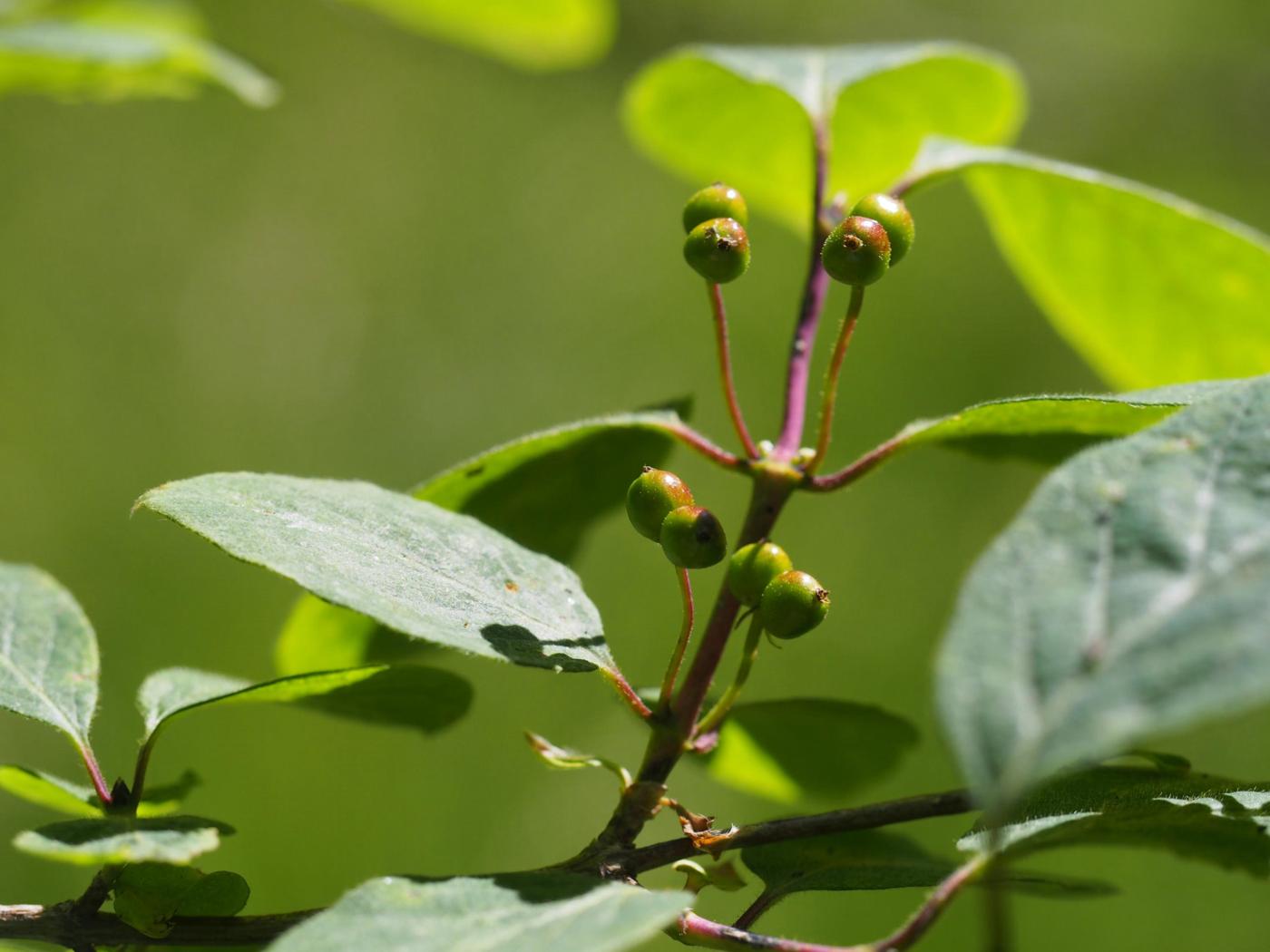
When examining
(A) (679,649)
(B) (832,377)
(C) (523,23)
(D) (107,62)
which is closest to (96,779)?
(A) (679,649)

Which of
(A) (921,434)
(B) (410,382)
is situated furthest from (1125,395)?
(B) (410,382)

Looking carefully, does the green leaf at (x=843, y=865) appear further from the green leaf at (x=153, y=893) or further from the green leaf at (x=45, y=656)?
the green leaf at (x=45, y=656)

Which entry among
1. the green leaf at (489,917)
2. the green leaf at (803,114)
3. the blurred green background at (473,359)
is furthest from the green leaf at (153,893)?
the blurred green background at (473,359)

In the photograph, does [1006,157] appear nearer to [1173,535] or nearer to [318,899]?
[1173,535]

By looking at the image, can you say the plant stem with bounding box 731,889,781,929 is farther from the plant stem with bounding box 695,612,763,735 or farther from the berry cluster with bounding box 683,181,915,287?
the berry cluster with bounding box 683,181,915,287

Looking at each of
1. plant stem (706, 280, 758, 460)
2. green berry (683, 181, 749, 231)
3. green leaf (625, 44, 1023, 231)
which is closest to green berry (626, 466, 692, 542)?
plant stem (706, 280, 758, 460)

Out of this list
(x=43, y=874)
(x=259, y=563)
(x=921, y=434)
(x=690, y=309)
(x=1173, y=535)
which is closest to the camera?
(x=1173, y=535)
